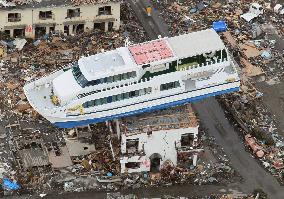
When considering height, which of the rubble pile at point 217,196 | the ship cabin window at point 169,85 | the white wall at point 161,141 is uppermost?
the ship cabin window at point 169,85

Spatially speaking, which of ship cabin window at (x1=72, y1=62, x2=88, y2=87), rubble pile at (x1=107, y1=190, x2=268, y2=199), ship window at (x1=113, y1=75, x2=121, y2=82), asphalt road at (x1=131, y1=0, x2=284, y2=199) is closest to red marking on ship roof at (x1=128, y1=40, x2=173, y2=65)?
ship window at (x1=113, y1=75, x2=121, y2=82)

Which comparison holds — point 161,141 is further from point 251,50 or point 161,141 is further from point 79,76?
point 251,50

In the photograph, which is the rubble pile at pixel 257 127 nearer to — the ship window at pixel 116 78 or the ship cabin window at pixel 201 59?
the ship cabin window at pixel 201 59

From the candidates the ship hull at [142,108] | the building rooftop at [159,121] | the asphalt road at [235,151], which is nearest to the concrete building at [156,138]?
the building rooftop at [159,121]

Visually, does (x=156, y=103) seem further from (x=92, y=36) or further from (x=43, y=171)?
(x=92, y=36)

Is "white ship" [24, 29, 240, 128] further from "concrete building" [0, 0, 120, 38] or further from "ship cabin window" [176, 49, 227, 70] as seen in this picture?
"concrete building" [0, 0, 120, 38]
